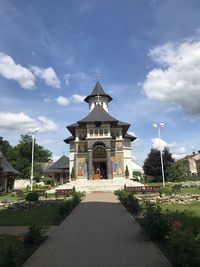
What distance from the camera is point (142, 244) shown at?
25.3 ft

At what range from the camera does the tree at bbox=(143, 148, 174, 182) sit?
52.3m

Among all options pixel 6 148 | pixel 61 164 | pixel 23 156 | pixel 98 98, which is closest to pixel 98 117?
pixel 98 98

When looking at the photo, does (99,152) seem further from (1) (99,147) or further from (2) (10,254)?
(2) (10,254)

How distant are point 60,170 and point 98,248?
194 ft

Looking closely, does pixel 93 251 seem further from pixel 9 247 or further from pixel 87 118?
pixel 87 118

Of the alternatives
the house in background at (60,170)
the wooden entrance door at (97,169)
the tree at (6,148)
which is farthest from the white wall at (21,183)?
the wooden entrance door at (97,169)

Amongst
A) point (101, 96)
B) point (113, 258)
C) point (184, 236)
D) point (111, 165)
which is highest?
point (101, 96)

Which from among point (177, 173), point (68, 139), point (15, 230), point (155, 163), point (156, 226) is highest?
point (68, 139)

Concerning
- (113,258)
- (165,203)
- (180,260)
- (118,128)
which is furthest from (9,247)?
(118,128)

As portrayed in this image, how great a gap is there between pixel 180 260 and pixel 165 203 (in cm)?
1352

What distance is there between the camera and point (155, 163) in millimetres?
52219

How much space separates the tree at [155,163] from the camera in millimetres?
52281

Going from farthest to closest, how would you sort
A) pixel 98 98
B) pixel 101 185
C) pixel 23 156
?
pixel 23 156, pixel 98 98, pixel 101 185

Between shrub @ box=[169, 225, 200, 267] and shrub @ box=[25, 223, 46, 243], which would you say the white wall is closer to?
shrub @ box=[25, 223, 46, 243]
